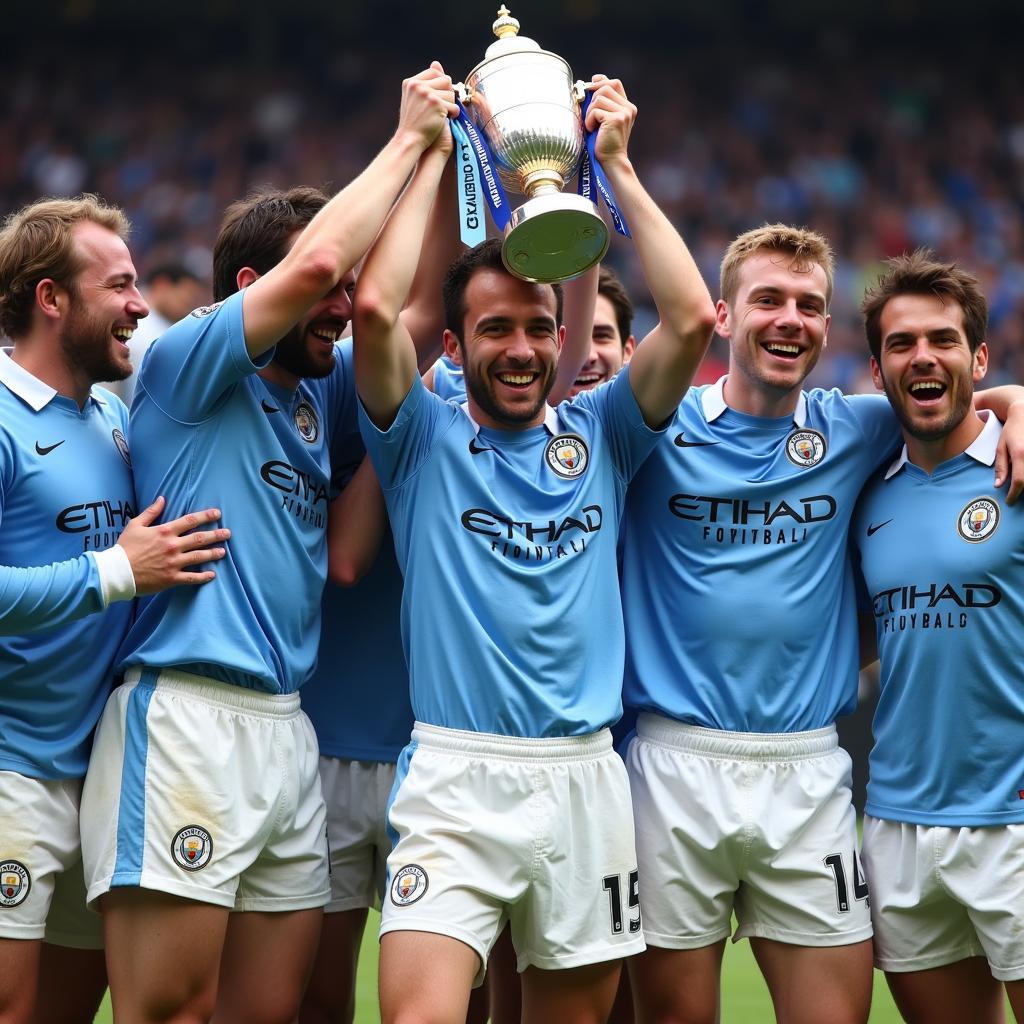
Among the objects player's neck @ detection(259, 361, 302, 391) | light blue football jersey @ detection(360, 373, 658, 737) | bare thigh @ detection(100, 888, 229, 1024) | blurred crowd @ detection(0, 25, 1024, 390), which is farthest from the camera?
blurred crowd @ detection(0, 25, 1024, 390)

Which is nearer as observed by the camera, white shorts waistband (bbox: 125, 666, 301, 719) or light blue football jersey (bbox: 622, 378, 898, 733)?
white shorts waistband (bbox: 125, 666, 301, 719)

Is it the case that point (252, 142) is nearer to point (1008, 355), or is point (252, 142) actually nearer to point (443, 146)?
point (1008, 355)

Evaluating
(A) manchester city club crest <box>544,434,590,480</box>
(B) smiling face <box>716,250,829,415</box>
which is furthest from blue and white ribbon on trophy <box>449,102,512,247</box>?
(B) smiling face <box>716,250,829,415</box>

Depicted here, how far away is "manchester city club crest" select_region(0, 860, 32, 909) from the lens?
3301mm

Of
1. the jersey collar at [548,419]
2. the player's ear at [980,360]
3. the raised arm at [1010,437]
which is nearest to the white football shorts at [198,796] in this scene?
Answer: the jersey collar at [548,419]

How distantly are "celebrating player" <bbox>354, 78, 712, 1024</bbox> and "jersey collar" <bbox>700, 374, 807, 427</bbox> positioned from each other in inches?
12.4

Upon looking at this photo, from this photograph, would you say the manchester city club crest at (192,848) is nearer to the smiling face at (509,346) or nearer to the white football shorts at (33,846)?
the white football shorts at (33,846)

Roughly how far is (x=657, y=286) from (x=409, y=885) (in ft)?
5.11

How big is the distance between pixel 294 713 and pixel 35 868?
2.26 ft

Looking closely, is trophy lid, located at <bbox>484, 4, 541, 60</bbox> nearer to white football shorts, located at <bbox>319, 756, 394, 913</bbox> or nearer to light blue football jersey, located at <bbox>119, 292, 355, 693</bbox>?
light blue football jersey, located at <bbox>119, 292, 355, 693</bbox>

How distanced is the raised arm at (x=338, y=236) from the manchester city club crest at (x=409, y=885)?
1.24 metres

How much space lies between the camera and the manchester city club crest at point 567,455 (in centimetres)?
366

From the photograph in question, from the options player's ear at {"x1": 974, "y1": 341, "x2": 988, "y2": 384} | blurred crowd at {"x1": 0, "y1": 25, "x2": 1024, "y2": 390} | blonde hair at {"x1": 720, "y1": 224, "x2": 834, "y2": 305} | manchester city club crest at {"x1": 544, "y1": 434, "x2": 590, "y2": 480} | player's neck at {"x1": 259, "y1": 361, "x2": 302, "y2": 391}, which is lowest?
manchester city club crest at {"x1": 544, "y1": 434, "x2": 590, "y2": 480}

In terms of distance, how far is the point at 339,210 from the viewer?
3441 millimetres
